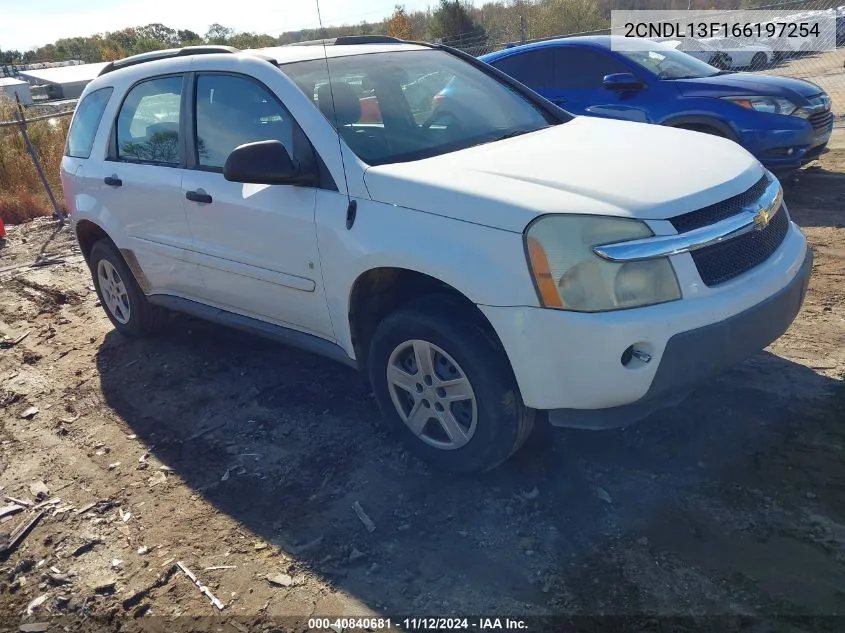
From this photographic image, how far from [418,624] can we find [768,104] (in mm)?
6681

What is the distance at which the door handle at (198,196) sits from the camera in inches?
155

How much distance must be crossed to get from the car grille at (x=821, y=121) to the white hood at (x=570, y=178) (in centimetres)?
447

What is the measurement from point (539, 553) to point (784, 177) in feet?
20.8

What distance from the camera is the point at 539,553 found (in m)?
2.72

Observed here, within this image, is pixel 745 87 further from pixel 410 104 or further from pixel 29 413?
pixel 29 413

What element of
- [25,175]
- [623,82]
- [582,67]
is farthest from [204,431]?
[25,175]

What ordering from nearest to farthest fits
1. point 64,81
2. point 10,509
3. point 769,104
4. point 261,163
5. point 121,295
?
1. point 261,163
2. point 10,509
3. point 121,295
4. point 769,104
5. point 64,81

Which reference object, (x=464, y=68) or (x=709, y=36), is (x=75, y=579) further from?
(x=709, y=36)

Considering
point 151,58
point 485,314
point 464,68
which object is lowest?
point 485,314

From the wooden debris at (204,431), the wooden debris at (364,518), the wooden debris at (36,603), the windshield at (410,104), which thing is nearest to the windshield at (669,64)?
the windshield at (410,104)

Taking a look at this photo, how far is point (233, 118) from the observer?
389 centimetres

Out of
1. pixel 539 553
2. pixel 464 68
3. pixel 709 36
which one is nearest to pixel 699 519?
pixel 539 553

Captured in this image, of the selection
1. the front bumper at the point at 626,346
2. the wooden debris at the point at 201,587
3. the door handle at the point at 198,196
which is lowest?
the wooden debris at the point at 201,587

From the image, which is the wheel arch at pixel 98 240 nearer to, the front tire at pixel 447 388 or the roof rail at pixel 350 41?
the roof rail at pixel 350 41
